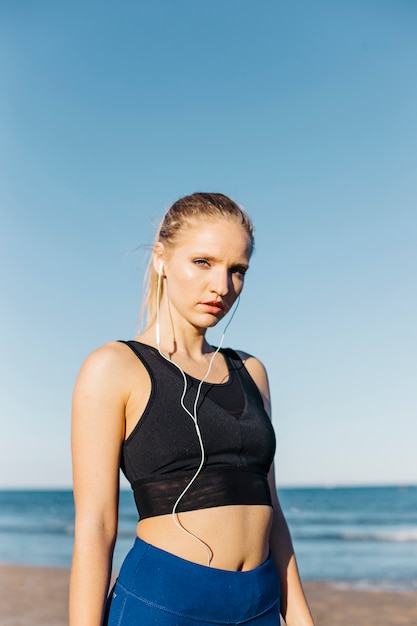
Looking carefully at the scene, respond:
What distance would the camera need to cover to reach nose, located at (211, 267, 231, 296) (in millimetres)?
2260

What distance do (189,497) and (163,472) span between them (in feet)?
0.33

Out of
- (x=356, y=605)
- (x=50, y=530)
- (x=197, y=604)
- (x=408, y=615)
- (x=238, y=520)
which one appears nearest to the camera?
(x=197, y=604)

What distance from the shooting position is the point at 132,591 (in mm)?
2004

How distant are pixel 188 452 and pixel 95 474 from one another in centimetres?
26

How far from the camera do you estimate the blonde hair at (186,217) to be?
7.82ft

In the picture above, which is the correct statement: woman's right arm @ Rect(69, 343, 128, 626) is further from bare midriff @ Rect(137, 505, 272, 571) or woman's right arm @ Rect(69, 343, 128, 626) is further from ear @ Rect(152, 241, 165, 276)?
ear @ Rect(152, 241, 165, 276)

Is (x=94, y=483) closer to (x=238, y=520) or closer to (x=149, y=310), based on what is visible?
(x=238, y=520)

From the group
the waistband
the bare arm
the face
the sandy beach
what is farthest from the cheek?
the sandy beach

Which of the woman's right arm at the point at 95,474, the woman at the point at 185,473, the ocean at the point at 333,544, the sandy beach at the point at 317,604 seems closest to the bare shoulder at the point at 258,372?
the woman at the point at 185,473

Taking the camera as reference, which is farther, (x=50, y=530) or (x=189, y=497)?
(x=50, y=530)

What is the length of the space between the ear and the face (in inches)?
2.7

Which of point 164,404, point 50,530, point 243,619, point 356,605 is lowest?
point 50,530

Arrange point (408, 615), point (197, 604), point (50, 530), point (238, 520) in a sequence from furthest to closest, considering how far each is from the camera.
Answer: point (50, 530), point (408, 615), point (238, 520), point (197, 604)

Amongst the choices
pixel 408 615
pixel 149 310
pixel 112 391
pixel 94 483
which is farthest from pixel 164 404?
pixel 408 615
